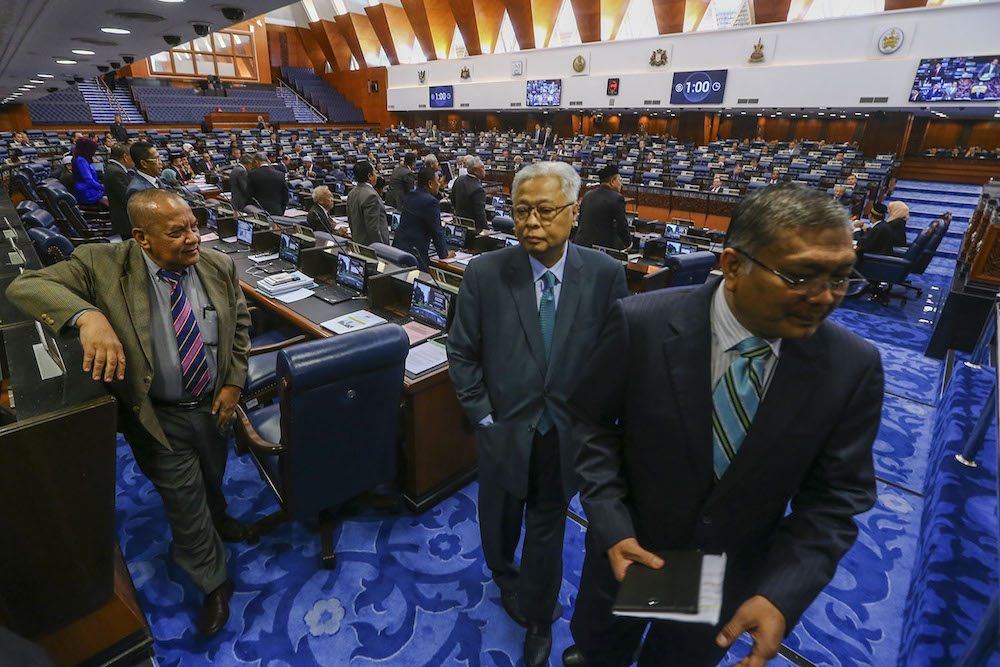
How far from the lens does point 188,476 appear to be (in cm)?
191

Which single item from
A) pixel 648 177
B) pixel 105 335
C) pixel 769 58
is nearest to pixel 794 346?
pixel 105 335

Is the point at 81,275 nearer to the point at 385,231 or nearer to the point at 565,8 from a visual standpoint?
the point at 385,231

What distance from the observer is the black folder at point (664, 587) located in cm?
100

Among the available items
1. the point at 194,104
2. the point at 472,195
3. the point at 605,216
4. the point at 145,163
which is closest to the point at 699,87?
the point at 605,216

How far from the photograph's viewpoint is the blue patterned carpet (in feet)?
6.14

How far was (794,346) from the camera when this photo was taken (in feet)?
3.27

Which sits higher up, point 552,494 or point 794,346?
point 794,346

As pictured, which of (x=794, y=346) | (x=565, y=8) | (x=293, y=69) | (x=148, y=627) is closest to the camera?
(x=794, y=346)

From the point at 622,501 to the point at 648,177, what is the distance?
42.6ft

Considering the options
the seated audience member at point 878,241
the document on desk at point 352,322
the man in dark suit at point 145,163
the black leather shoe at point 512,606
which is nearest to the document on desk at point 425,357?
the document on desk at point 352,322

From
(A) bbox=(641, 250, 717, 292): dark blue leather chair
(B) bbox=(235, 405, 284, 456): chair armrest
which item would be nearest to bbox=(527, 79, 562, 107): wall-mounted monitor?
(A) bbox=(641, 250, 717, 292): dark blue leather chair

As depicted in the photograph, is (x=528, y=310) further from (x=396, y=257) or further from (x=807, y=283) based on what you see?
(x=396, y=257)

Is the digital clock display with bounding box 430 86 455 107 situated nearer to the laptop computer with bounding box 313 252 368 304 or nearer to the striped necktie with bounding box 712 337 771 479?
the laptop computer with bounding box 313 252 368 304

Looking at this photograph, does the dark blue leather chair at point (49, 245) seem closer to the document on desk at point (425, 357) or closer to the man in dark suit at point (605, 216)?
the document on desk at point (425, 357)
